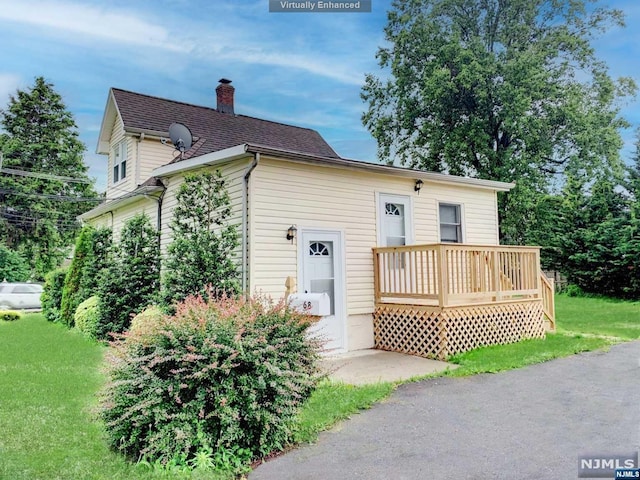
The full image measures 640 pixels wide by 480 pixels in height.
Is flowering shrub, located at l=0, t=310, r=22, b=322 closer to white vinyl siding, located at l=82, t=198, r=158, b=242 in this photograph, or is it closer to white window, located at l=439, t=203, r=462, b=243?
white vinyl siding, located at l=82, t=198, r=158, b=242

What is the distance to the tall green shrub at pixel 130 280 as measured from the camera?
9.80 m

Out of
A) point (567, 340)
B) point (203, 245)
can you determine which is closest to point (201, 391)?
point (203, 245)

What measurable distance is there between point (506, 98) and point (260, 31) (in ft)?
42.7

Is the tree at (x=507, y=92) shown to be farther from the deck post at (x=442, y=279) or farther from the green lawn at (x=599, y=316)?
the deck post at (x=442, y=279)

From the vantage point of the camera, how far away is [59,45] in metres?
8.59

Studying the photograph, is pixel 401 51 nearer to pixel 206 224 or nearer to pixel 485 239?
pixel 485 239

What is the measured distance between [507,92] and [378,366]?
45.3 feet

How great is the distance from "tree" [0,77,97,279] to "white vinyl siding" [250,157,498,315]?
2175 centimetres

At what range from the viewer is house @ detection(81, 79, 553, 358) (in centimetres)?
778

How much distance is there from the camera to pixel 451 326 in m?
7.99

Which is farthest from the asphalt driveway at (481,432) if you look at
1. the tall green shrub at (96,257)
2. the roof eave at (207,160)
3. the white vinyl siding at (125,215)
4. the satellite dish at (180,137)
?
the tall green shrub at (96,257)

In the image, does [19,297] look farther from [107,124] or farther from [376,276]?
[376,276]

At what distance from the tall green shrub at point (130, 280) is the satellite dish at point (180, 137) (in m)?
2.25

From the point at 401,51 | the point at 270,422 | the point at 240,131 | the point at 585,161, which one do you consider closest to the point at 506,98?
the point at 585,161
